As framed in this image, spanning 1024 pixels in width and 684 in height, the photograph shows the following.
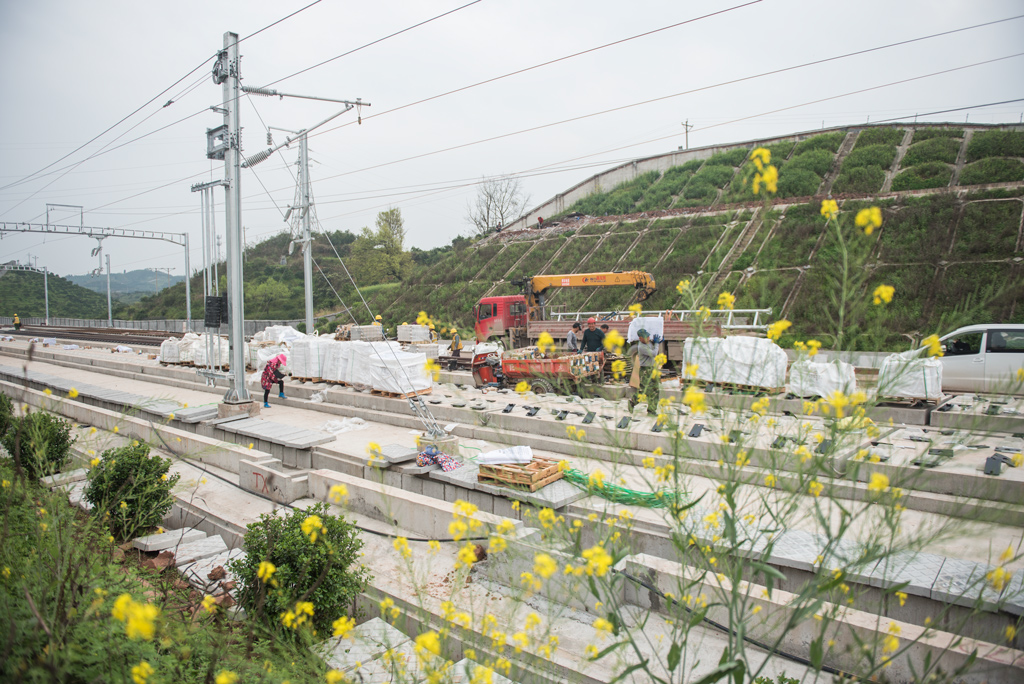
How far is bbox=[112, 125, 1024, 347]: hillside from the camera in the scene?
918 inches

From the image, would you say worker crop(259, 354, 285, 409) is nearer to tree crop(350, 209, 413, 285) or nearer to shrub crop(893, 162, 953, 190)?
shrub crop(893, 162, 953, 190)

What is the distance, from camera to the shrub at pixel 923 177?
1217 inches

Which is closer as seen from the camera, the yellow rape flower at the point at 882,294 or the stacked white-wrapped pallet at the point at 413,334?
the yellow rape flower at the point at 882,294

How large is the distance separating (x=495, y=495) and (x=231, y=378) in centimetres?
769

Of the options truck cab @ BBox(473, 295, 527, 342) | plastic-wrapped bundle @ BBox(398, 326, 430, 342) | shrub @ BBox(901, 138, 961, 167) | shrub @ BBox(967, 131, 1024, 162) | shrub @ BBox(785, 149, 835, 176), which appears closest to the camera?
truck cab @ BBox(473, 295, 527, 342)

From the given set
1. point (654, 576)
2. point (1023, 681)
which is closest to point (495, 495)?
point (654, 576)

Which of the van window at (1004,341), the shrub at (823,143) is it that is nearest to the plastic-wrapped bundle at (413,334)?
the van window at (1004,341)

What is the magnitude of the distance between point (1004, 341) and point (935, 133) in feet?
109

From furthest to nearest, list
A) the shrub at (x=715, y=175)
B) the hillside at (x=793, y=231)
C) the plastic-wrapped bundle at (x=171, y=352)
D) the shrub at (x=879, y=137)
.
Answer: the shrub at (x=715, y=175), the shrub at (x=879, y=137), the hillside at (x=793, y=231), the plastic-wrapped bundle at (x=171, y=352)

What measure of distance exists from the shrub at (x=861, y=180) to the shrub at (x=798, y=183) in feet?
4.59

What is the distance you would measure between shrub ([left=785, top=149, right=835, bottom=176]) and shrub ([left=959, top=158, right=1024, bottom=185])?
339 inches

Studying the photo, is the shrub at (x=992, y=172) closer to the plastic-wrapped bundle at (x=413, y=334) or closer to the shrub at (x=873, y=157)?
the shrub at (x=873, y=157)

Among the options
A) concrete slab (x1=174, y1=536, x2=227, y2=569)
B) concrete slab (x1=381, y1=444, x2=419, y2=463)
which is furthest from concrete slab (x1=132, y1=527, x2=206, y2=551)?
concrete slab (x1=381, y1=444, x2=419, y2=463)

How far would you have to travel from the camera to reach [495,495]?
23.7ft
